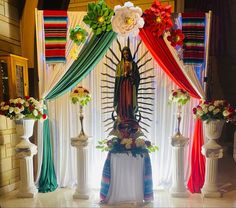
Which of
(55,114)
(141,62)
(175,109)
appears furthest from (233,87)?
(55,114)

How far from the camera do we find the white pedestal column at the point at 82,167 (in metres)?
2.74

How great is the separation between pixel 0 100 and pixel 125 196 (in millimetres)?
1875

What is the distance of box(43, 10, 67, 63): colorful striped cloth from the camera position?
2.83 metres

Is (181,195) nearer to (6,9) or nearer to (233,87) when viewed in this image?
(233,87)

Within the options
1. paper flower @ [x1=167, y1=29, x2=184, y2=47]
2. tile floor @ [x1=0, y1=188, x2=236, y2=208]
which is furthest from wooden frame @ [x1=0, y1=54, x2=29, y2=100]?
paper flower @ [x1=167, y1=29, x2=184, y2=47]

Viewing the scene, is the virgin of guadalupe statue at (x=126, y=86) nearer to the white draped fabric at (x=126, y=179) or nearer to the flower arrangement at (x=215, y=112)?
the white draped fabric at (x=126, y=179)

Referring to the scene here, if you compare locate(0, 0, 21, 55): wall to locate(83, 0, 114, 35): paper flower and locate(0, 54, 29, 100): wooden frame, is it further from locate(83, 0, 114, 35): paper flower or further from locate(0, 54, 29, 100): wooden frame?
locate(83, 0, 114, 35): paper flower

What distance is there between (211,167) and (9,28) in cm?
305

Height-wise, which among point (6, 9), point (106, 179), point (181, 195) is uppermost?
point (6, 9)

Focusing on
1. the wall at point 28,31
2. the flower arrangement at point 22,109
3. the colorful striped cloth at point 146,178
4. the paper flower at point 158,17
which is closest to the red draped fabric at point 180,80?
the paper flower at point 158,17

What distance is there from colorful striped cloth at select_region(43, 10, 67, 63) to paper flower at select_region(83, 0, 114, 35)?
428 millimetres

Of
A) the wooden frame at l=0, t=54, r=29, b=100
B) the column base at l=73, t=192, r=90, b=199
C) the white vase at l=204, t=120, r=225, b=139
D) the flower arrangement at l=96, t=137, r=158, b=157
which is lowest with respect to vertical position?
the column base at l=73, t=192, r=90, b=199

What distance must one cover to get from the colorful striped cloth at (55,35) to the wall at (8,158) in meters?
0.99

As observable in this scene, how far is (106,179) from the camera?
260 centimetres
